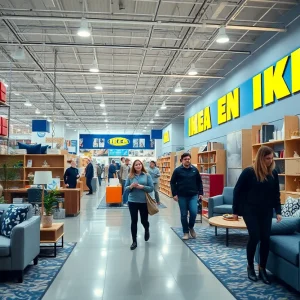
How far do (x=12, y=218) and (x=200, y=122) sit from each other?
33.2 feet

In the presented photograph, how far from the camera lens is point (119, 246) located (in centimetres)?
564

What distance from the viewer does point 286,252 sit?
11.6ft

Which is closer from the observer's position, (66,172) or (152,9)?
(152,9)

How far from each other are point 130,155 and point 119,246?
2537cm

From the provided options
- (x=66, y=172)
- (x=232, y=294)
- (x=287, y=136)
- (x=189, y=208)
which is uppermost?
(x=287, y=136)

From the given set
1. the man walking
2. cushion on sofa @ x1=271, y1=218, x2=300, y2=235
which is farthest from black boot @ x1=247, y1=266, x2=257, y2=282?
the man walking

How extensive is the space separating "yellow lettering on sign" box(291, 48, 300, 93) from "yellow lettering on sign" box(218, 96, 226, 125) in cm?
404

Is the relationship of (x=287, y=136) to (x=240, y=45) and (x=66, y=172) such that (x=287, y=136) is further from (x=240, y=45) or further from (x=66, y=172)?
(x=66, y=172)

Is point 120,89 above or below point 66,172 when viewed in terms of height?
above

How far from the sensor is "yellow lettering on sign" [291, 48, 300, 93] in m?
6.52

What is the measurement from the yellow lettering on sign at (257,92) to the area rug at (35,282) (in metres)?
5.84

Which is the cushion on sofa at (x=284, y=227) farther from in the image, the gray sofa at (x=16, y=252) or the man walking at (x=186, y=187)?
the gray sofa at (x=16, y=252)

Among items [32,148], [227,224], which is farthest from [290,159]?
[32,148]

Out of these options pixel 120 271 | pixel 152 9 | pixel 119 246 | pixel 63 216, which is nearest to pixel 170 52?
pixel 152 9
